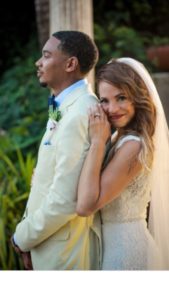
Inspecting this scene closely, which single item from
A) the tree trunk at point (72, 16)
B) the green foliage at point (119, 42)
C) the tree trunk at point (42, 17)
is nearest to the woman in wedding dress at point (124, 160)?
the tree trunk at point (72, 16)

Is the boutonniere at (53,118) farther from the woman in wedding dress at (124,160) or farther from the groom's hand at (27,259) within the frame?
the groom's hand at (27,259)

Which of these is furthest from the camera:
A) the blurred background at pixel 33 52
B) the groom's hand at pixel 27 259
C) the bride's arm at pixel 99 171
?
the blurred background at pixel 33 52

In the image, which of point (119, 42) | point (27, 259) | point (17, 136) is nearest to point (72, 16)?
point (17, 136)

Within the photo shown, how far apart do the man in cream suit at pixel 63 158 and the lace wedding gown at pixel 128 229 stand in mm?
37

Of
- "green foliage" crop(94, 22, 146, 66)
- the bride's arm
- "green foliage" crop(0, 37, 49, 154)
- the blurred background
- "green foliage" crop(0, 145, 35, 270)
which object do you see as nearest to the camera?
the bride's arm

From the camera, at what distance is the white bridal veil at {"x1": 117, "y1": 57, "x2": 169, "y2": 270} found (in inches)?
60.1

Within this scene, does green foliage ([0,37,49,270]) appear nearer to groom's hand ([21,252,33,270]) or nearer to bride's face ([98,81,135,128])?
groom's hand ([21,252,33,270])

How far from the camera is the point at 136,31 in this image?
10.2ft

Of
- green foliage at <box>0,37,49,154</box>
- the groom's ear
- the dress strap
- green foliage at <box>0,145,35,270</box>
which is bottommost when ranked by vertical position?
green foliage at <box>0,145,35,270</box>

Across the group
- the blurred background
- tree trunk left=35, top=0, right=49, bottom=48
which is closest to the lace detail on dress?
the blurred background

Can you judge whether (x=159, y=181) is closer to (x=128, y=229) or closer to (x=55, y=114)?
(x=128, y=229)

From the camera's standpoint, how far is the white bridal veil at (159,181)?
5.01ft

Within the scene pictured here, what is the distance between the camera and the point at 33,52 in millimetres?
3213
